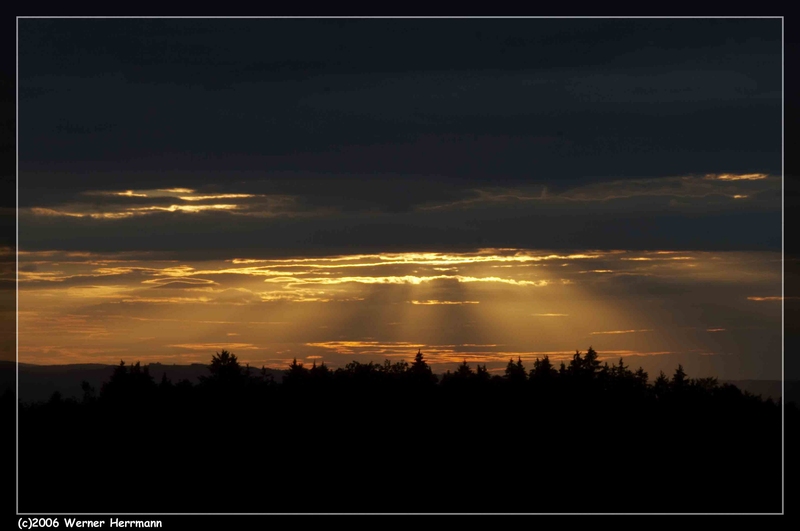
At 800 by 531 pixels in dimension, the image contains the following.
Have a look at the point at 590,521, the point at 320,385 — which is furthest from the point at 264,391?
the point at 590,521

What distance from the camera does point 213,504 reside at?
1458 inches

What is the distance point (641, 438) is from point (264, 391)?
2008 centimetres

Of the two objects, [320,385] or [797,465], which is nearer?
[797,465]

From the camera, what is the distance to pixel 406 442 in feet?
142

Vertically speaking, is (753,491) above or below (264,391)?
below

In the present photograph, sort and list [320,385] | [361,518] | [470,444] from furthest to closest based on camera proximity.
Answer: [320,385]
[470,444]
[361,518]

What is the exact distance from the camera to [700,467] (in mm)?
39438

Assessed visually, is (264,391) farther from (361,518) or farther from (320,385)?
(361,518)

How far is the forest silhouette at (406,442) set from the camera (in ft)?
128

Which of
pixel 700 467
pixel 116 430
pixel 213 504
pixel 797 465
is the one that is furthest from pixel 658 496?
pixel 116 430

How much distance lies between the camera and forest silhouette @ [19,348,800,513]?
39062 mm

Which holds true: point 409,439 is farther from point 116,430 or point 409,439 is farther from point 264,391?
point 116,430

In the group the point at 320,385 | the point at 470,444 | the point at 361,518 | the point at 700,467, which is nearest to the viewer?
the point at 361,518

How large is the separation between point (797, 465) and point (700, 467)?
14.1 ft
